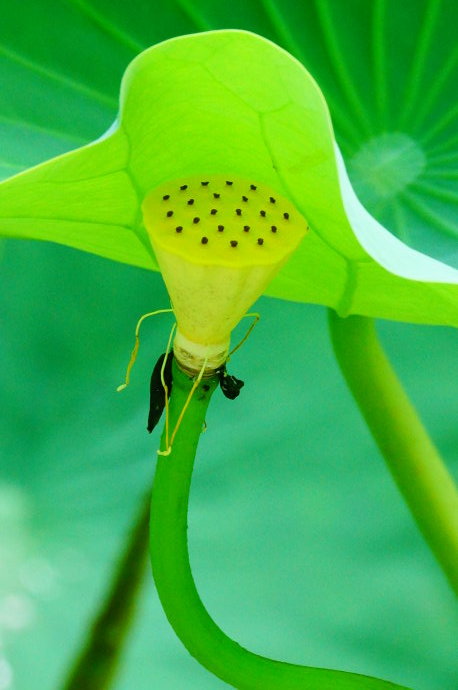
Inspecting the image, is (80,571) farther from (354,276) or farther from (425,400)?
(354,276)

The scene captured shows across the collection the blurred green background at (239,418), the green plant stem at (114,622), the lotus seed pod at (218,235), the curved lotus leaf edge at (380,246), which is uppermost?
the curved lotus leaf edge at (380,246)

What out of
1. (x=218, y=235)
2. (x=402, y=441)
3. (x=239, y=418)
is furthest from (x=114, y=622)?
(x=218, y=235)

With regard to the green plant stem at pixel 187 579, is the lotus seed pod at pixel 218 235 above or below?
above

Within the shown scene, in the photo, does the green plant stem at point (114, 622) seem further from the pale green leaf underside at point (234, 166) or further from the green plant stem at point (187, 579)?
the pale green leaf underside at point (234, 166)

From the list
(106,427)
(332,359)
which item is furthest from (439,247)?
(106,427)

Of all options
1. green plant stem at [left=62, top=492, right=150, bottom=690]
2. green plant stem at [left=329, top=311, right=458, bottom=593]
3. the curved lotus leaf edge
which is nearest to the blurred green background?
green plant stem at [left=62, top=492, right=150, bottom=690]

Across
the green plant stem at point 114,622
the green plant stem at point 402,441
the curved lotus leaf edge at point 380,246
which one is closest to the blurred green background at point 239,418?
the green plant stem at point 114,622
